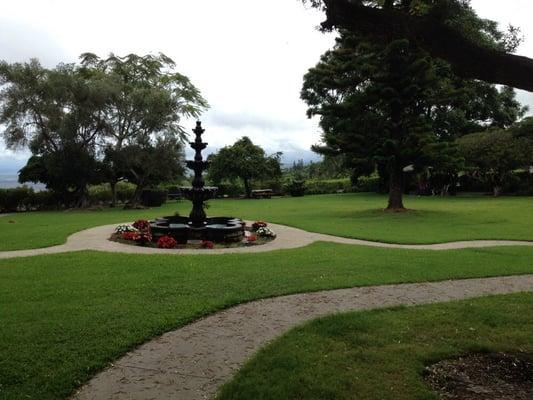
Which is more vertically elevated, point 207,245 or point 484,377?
point 207,245

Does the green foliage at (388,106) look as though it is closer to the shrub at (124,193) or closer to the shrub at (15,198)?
the shrub at (124,193)

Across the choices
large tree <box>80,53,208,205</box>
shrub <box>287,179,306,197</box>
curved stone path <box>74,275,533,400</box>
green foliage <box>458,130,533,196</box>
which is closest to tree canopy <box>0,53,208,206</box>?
large tree <box>80,53,208,205</box>

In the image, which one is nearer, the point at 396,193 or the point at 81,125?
the point at 396,193

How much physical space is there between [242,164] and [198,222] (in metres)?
23.4

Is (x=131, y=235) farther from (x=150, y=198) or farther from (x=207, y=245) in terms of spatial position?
(x=150, y=198)

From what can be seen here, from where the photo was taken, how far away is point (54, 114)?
2689cm

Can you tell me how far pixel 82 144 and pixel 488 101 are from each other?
29141 millimetres

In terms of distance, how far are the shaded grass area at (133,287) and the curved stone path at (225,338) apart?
24cm

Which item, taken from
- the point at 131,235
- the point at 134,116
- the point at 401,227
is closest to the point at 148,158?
the point at 134,116

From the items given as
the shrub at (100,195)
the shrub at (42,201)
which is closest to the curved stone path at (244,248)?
the shrub at (42,201)

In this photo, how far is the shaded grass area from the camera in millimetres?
4328

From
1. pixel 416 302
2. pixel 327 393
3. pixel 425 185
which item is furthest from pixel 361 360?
pixel 425 185

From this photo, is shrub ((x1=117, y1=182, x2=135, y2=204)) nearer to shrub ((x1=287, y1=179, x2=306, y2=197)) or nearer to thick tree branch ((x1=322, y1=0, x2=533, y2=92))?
shrub ((x1=287, y1=179, x2=306, y2=197))

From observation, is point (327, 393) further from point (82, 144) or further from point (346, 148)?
point (82, 144)
